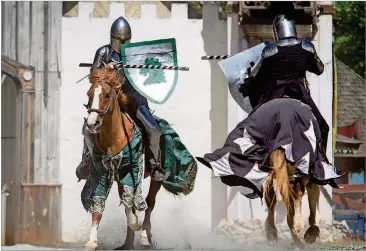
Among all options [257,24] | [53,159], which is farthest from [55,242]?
[257,24]

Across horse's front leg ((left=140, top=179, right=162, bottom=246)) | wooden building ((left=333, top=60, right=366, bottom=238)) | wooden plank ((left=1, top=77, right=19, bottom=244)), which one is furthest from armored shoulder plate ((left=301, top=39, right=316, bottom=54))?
wooden building ((left=333, top=60, right=366, bottom=238))

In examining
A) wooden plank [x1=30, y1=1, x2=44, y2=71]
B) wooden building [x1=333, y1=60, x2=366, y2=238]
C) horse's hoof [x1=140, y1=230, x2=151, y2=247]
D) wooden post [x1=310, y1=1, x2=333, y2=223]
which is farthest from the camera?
wooden building [x1=333, y1=60, x2=366, y2=238]

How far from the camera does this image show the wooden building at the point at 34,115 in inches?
→ 755

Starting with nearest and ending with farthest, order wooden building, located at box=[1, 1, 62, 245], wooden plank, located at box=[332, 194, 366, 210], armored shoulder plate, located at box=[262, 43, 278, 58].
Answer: armored shoulder plate, located at box=[262, 43, 278, 58] → wooden building, located at box=[1, 1, 62, 245] → wooden plank, located at box=[332, 194, 366, 210]

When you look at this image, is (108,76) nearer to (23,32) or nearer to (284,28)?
(284,28)

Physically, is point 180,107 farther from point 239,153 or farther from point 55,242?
point 239,153

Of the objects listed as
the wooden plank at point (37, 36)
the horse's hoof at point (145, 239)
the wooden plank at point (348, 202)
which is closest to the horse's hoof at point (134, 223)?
Result: the horse's hoof at point (145, 239)

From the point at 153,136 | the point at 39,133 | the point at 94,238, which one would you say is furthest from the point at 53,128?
the point at 94,238

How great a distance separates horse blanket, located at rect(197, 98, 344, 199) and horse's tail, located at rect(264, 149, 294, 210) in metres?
0.07

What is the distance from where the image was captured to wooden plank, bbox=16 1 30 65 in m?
19.2

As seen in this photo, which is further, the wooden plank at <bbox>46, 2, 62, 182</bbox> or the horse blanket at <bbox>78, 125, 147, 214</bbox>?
the wooden plank at <bbox>46, 2, 62, 182</bbox>

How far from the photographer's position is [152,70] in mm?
13914

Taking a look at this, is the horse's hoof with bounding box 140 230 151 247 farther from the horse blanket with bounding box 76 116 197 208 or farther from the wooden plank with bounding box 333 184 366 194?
the wooden plank with bounding box 333 184 366 194

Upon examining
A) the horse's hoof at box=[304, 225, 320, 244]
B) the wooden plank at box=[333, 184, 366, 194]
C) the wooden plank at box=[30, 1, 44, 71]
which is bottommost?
the horse's hoof at box=[304, 225, 320, 244]
